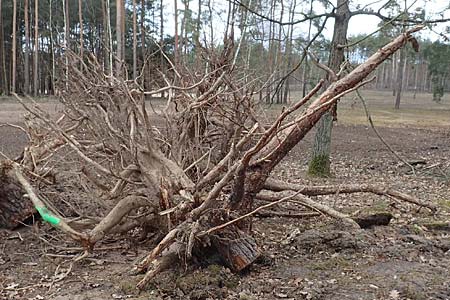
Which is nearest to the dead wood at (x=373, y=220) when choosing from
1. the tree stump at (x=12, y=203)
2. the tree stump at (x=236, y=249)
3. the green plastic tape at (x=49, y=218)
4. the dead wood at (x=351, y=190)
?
the dead wood at (x=351, y=190)

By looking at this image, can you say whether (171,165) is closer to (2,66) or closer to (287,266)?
(287,266)

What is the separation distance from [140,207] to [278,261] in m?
1.49

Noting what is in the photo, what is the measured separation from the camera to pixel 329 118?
827cm

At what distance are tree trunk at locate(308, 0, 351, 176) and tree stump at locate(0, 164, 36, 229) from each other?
4818mm

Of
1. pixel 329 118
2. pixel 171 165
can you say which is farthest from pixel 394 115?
pixel 171 165

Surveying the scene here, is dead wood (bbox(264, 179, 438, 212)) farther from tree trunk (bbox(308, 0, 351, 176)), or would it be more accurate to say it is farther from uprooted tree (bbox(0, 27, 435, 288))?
tree trunk (bbox(308, 0, 351, 176))

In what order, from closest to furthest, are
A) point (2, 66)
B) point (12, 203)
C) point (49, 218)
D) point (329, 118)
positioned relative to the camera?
point (49, 218)
point (12, 203)
point (329, 118)
point (2, 66)

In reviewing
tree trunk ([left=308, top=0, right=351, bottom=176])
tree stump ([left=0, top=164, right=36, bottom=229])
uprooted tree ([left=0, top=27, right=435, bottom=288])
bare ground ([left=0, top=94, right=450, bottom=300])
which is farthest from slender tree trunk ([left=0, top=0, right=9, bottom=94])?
bare ground ([left=0, top=94, right=450, bottom=300])

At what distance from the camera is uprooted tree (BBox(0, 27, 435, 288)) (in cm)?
399

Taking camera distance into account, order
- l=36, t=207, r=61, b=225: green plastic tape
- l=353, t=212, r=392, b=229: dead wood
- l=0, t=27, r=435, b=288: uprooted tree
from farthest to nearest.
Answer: l=353, t=212, r=392, b=229: dead wood → l=0, t=27, r=435, b=288: uprooted tree → l=36, t=207, r=61, b=225: green plastic tape

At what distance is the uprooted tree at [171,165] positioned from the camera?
3986 mm

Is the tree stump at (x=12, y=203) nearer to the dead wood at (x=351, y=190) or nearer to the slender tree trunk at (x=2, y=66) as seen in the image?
the dead wood at (x=351, y=190)

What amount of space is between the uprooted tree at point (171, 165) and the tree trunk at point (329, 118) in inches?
94.7

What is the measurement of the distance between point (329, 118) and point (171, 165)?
4.43m
